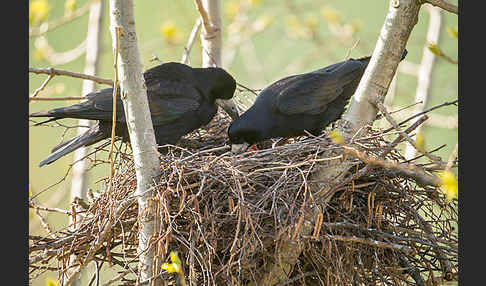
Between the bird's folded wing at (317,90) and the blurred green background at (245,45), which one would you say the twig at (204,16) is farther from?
the bird's folded wing at (317,90)

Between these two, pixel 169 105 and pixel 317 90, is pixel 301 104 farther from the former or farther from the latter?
pixel 169 105

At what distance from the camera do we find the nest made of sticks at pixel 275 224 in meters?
3.40

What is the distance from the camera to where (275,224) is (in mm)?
3312

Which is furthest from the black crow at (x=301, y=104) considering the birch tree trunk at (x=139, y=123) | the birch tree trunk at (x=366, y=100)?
the birch tree trunk at (x=139, y=123)

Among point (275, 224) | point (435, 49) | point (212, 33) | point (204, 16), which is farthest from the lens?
point (212, 33)

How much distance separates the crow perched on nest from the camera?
4742 mm

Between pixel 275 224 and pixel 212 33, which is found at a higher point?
pixel 212 33

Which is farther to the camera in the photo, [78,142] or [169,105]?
[169,105]

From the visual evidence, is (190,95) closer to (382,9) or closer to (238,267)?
(238,267)

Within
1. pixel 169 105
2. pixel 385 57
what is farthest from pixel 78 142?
pixel 385 57

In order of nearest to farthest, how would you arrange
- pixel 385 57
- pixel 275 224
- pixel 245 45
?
pixel 385 57, pixel 275 224, pixel 245 45

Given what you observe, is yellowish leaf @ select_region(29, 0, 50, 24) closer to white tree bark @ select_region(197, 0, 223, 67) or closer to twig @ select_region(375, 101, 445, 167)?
white tree bark @ select_region(197, 0, 223, 67)

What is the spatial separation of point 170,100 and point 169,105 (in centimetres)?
7

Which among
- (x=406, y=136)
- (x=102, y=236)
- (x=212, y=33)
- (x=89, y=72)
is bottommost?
(x=102, y=236)
